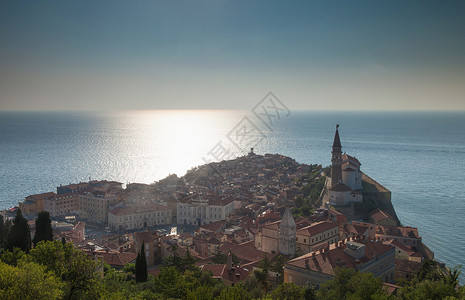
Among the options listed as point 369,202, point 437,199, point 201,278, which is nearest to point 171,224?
point 369,202

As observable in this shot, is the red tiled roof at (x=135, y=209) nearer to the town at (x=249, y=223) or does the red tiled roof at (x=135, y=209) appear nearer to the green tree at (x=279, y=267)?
the town at (x=249, y=223)

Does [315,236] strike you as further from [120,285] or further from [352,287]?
[120,285]

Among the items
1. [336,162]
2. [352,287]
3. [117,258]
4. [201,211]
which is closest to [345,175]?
[336,162]

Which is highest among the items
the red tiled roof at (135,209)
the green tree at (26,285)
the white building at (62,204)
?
the green tree at (26,285)

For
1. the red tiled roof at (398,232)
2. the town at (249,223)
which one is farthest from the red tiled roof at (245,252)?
the red tiled roof at (398,232)

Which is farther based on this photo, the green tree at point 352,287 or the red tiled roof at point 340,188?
the red tiled roof at point 340,188

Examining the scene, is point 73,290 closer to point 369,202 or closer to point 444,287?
point 444,287
